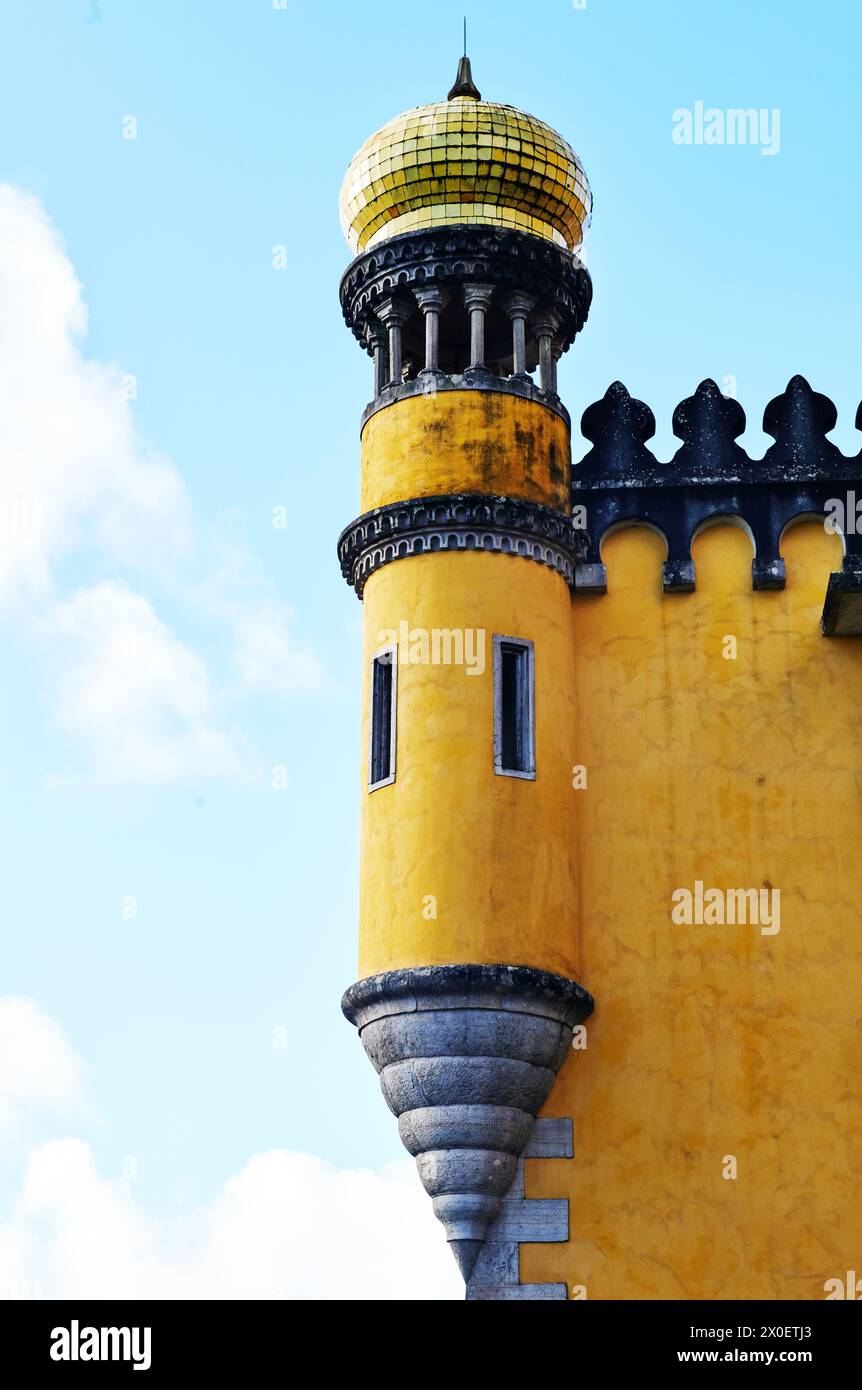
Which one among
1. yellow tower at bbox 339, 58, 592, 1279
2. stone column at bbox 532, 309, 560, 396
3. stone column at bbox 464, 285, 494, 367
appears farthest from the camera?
stone column at bbox 532, 309, 560, 396

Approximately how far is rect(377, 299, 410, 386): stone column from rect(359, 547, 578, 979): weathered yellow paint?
90.5 inches

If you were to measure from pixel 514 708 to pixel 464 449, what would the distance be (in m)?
2.77

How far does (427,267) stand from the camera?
22703 mm

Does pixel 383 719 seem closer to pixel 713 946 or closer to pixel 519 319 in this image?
pixel 713 946

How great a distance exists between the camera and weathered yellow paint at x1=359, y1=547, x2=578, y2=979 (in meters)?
20.5

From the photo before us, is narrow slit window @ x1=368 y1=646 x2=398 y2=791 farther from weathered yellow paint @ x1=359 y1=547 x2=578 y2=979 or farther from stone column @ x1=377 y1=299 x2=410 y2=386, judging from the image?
stone column @ x1=377 y1=299 x2=410 y2=386

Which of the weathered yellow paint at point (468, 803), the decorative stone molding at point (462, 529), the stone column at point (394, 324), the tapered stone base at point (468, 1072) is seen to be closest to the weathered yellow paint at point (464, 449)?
the decorative stone molding at point (462, 529)

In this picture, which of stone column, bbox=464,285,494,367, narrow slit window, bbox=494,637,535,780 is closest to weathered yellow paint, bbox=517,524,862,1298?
narrow slit window, bbox=494,637,535,780

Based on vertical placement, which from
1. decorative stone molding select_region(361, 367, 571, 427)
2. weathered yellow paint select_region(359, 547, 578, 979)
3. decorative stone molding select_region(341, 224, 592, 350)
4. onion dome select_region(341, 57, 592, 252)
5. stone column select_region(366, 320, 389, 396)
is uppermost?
onion dome select_region(341, 57, 592, 252)

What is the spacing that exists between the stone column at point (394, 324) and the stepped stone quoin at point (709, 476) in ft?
7.20

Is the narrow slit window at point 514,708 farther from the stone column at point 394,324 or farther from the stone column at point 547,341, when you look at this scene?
the stone column at point 394,324

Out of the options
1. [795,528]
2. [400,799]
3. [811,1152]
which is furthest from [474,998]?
[795,528]

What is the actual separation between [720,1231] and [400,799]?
519 centimetres

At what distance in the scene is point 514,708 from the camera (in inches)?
851
